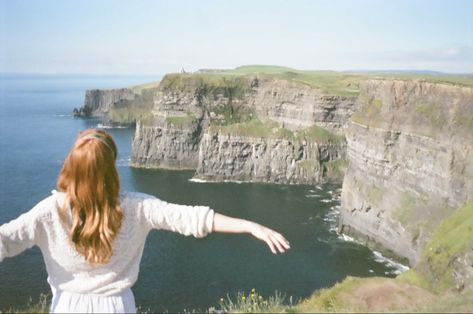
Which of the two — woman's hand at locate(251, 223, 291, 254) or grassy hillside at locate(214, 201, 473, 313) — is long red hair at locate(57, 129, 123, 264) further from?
grassy hillside at locate(214, 201, 473, 313)

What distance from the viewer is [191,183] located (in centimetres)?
9319

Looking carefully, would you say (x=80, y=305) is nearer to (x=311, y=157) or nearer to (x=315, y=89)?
(x=311, y=157)

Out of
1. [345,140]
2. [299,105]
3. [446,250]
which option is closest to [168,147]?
[299,105]

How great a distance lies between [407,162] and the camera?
55.4 meters

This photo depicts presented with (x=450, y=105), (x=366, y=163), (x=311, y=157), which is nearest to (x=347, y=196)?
(x=366, y=163)

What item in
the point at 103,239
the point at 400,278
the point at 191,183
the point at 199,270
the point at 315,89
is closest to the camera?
the point at 103,239

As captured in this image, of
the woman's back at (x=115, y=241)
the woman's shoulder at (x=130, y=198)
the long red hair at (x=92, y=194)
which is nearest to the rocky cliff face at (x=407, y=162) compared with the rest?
the woman's back at (x=115, y=241)

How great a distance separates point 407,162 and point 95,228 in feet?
180

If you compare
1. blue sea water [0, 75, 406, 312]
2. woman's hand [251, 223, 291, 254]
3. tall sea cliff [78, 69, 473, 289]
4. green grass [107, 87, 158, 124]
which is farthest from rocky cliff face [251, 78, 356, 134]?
woman's hand [251, 223, 291, 254]

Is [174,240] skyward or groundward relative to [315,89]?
groundward

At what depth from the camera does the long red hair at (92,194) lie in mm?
4659

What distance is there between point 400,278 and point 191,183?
197ft

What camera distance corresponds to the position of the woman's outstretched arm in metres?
5.04

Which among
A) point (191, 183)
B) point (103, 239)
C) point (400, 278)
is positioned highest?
point (103, 239)
